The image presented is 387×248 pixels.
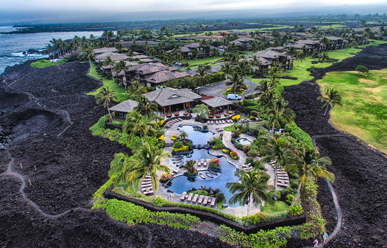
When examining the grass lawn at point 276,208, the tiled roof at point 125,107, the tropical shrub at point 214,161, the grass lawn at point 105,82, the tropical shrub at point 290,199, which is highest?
the tiled roof at point 125,107

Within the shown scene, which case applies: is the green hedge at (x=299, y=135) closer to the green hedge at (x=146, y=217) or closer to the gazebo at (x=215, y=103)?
the gazebo at (x=215, y=103)

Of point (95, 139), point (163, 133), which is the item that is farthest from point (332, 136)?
point (95, 139)

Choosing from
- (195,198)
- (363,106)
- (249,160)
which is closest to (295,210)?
(249,160)

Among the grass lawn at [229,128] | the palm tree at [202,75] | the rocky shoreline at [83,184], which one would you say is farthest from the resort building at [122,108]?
the palm tree at [202,75]

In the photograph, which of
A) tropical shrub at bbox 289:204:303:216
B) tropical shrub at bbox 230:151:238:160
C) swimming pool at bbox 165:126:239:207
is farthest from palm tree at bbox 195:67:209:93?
tropical shrub at bbox 289:204:303:216

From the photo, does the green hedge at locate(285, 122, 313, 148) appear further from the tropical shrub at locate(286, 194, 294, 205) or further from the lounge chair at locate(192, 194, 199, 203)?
the lounge chair at locate(192, 194, 199, 203)

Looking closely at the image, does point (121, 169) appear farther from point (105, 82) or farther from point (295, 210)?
point (105, 82)
